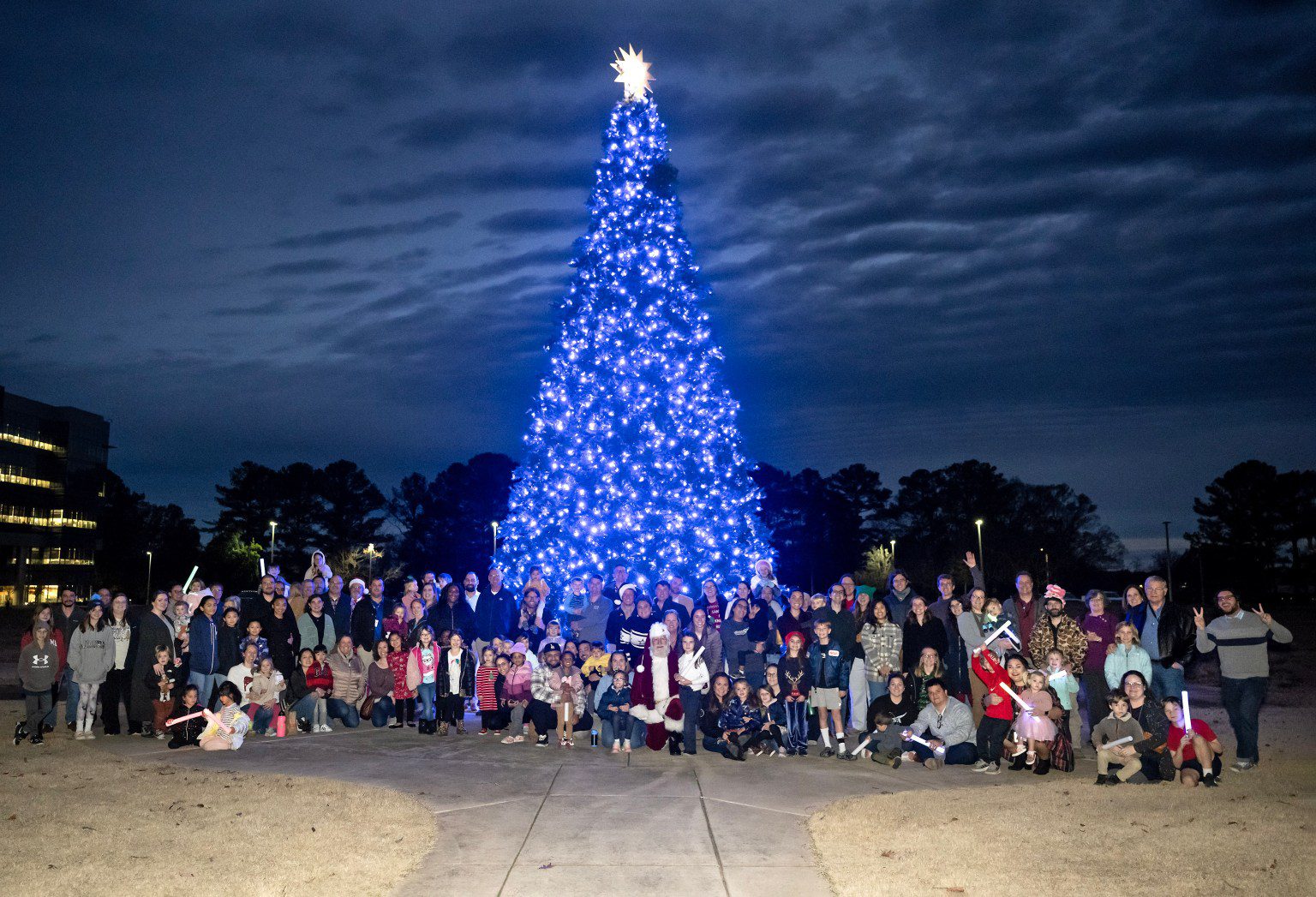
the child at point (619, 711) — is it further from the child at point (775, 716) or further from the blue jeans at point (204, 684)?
the blue jeans at point (204, 684)

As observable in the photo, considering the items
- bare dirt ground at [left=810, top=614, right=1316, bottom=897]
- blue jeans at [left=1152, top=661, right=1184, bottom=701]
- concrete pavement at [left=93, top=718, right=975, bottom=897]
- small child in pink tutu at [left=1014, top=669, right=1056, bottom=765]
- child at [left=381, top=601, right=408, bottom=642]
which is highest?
child at [left=381, top=601, right=408, bottom=642]

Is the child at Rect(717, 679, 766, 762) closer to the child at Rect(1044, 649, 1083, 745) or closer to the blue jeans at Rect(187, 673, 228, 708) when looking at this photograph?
the child at Rect(1044, 649, 1083, 745)

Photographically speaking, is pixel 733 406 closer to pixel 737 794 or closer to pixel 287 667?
pixel 287 667

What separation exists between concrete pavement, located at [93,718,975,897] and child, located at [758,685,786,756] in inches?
12.0

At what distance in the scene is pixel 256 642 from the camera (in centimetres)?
1254

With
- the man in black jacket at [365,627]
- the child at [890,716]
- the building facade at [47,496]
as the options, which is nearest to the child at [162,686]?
the man in black jacket at [365,627]

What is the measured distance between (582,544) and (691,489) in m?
2.34

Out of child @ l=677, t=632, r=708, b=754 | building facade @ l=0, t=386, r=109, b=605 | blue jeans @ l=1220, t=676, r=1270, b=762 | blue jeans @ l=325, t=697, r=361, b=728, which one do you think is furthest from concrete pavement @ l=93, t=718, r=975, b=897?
building facade @ l=0, t=386, r=109, b=605

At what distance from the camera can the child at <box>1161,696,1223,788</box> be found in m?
8.70

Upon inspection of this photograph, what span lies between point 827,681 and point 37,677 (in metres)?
9.20

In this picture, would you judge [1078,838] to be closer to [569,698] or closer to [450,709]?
A: [569,698]

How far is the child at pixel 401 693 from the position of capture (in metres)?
12.4

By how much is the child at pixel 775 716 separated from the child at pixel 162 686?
7.11 m

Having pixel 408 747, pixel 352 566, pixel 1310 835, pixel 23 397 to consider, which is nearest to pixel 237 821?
pixel 408 747
